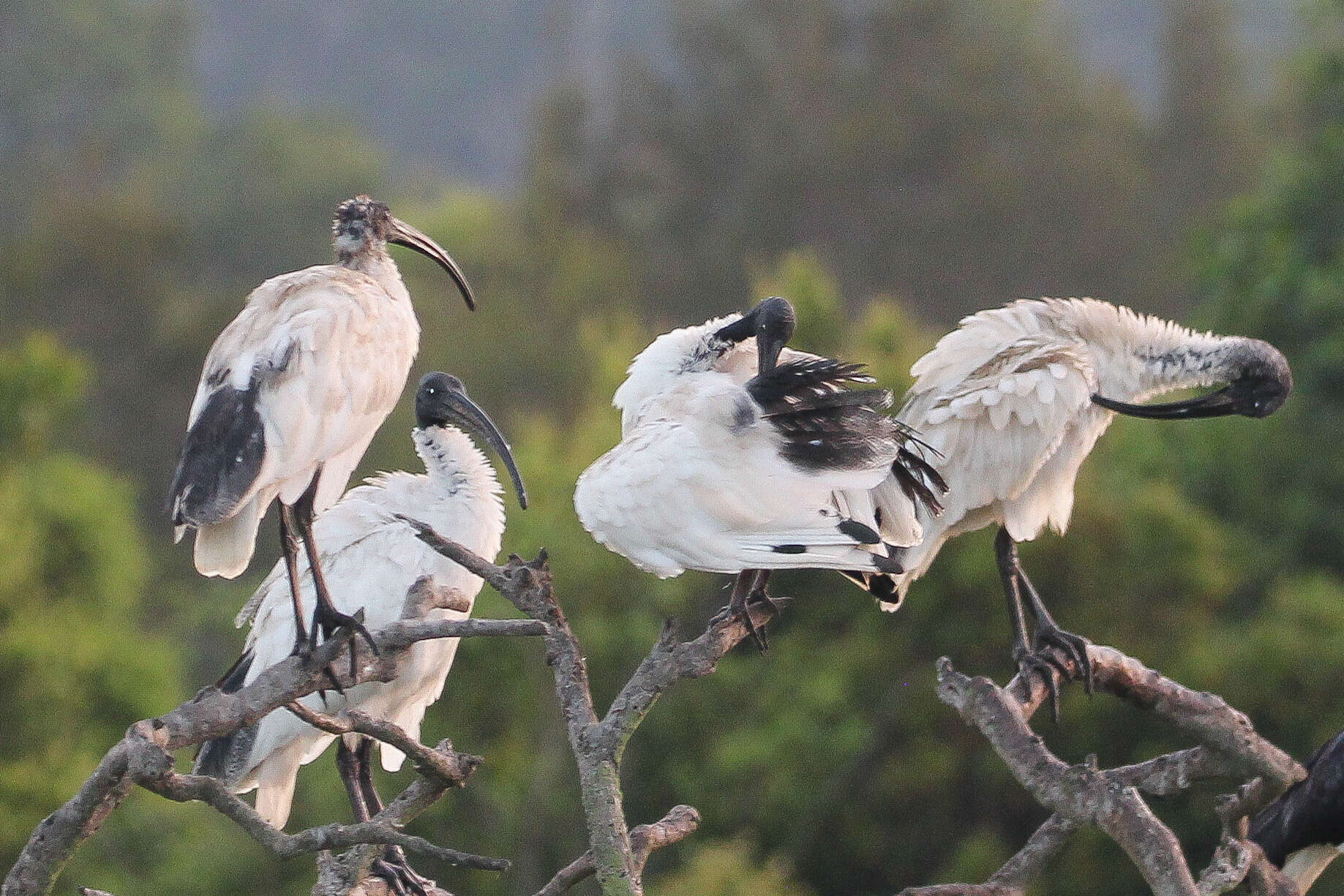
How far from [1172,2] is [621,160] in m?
12.2

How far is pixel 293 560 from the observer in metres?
5.73

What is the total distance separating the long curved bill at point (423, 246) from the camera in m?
6.63

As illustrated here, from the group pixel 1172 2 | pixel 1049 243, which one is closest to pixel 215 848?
pixel 1049 243

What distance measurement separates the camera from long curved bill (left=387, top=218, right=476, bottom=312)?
663cm

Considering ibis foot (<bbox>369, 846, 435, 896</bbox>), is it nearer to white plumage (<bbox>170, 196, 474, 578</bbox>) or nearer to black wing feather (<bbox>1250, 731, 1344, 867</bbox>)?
white plumage (<bbox>170, 196, 474, 578</bbox>)

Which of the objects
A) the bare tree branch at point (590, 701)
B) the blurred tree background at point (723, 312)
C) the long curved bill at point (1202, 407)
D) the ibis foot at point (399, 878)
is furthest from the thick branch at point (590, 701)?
the blurred tree background at point (723, 312)

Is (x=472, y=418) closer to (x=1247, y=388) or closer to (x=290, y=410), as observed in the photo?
(x=290, y=410)

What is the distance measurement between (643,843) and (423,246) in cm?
258

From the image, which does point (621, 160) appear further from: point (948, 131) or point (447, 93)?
point (447, 93)

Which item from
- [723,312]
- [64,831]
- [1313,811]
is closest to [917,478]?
[1313,811]

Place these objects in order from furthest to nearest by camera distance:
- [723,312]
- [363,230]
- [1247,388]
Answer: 1. [723,312]
2. [1247,388]
3. [363,230]

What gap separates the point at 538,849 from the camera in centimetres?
1561

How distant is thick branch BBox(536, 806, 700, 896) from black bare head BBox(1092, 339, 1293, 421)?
9.62ft

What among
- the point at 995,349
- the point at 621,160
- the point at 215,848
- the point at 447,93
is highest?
the point at 447,93
